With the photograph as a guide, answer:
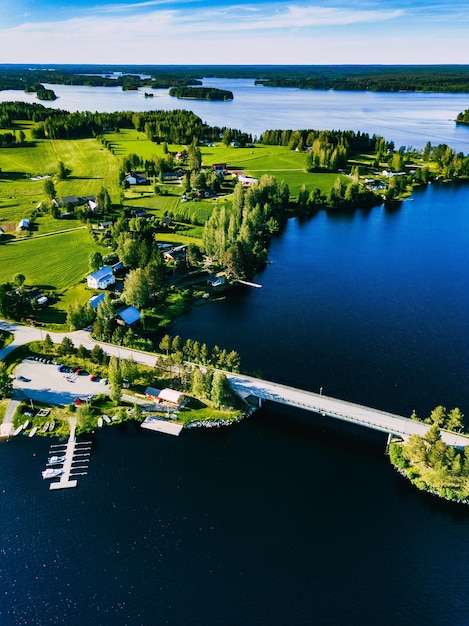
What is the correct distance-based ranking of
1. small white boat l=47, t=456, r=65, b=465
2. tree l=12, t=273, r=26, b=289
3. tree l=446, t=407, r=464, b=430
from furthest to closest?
1. tree l=12, t=273, r=26, b=289
2. small white boat l=47, t=456, r=65, b=465
3. tree l=446, t=407, r=464, b=430

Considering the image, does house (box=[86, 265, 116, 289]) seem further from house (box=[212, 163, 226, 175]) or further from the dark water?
house (box=[212, 163, 226, 175])

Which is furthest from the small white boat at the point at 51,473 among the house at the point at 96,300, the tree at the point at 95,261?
the tree at the point at 95,261

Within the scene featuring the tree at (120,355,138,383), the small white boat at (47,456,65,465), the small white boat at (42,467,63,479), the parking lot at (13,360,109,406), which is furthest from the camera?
the tree at (120,355,138,383)

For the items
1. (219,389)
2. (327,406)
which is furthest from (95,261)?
(327,406)

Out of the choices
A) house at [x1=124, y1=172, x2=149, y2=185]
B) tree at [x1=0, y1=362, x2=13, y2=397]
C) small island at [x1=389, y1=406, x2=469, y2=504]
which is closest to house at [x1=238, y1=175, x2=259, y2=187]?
house at [x1=124, y1=172, x2=149, y2=185]

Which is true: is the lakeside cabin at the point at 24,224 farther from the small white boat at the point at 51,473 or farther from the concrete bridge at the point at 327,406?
the small white boat at the point at 51,473

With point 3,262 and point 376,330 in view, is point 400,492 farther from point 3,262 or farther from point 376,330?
point 3,262
